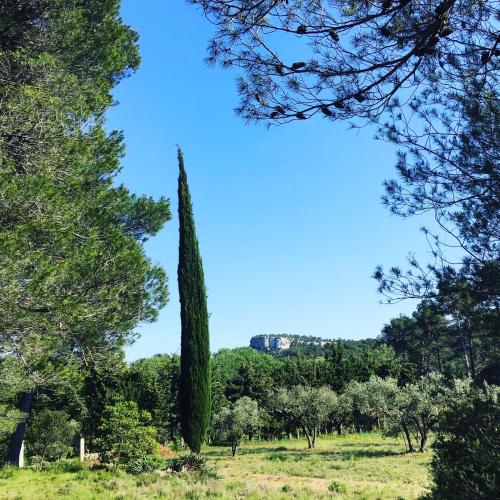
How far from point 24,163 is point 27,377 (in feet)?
15.4

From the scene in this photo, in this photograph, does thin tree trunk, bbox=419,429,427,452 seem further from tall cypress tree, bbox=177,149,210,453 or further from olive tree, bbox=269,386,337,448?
tall cypress tree, bbox=177,149,210,453

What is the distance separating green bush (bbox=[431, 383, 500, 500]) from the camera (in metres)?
6.27

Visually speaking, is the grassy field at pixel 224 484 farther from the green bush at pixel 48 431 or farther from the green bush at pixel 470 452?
the green bush at pixel 48 431

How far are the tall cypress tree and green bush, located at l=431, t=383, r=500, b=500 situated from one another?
13.4 m

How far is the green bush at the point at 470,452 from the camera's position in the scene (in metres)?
6.27

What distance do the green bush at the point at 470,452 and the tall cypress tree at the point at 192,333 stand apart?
528 inches

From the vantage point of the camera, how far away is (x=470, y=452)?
7500mm

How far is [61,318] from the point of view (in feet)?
28.9

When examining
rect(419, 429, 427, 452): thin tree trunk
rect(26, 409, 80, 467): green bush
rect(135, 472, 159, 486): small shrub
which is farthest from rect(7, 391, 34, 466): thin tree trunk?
rect(419, 429, 427, 452): thin tree trunk

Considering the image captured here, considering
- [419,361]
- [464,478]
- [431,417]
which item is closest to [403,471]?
[431,417]

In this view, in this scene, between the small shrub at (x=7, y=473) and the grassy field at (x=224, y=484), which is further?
the small shrub at (x=7, y=473)

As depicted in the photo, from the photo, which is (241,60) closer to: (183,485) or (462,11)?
(462,11)

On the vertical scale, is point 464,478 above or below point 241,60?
below

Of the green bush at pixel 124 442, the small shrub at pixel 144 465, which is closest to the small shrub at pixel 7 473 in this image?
the green bush at pixel 124 442
